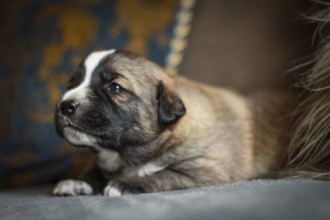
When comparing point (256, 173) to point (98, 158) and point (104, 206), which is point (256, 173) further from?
point (104, 206)

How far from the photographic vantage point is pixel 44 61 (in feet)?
7.11

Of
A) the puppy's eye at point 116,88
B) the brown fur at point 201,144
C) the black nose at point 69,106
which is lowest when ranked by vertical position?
the brown fur at point 201,144

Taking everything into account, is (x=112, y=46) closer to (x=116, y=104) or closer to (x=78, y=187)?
(x=116, y=104)

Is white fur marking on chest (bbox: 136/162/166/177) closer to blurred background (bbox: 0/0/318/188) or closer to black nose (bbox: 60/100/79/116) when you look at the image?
black nose (bbox: 60/100/79/116)

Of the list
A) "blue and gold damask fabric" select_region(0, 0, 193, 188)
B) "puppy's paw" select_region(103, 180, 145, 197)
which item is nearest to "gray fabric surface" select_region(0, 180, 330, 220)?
"puppy's paw" select_region(103, 180, 145, 197)

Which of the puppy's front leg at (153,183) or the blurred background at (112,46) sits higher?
the blurred background at (112,46)

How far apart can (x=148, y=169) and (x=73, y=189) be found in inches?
9.9

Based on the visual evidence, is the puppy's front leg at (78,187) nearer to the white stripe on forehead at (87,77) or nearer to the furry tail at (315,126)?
the white stripe on forehead at (87,77)

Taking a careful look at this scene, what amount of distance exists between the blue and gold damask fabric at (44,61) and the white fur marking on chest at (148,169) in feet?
1.55

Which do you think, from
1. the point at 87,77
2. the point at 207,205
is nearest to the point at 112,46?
the point at 87,77

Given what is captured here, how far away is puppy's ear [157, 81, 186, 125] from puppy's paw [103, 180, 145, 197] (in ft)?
0.76

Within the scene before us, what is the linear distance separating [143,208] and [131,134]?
0.47m

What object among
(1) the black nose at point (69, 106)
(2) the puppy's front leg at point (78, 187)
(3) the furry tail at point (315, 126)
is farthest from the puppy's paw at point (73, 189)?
(3) the furry tail at point (315, 126)

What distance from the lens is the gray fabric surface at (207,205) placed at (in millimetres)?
1212
